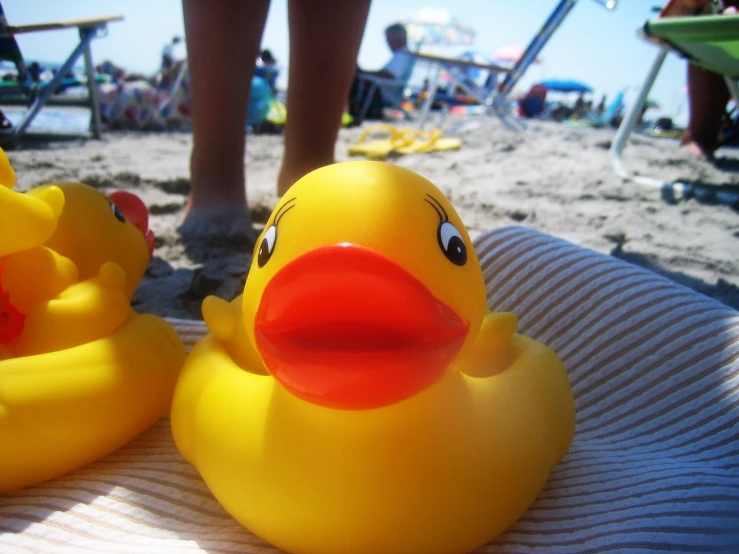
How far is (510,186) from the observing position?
2.35 meters

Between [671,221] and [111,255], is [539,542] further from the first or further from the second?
[671,221]

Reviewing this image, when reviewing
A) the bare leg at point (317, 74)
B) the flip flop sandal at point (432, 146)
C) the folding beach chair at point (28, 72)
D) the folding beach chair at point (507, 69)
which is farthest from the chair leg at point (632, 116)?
the folding beach chair at point (28, 72)

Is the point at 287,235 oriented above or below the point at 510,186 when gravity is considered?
above

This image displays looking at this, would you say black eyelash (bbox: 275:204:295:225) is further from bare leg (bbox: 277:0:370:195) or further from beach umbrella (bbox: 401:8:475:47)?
beach umbrella (bbox: 401:8:475:47)

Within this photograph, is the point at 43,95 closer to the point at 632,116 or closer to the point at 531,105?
the point at 632,116

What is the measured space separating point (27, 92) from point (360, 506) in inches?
147

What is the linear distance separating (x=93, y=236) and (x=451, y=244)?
573mm

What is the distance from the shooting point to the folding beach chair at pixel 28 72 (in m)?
2.99

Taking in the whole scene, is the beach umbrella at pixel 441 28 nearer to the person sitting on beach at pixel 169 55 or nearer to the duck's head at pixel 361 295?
the person sitting on beach at pixel 169 55

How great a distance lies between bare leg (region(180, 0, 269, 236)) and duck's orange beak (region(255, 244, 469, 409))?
3.65 ft

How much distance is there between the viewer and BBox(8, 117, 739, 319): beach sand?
1.41 m

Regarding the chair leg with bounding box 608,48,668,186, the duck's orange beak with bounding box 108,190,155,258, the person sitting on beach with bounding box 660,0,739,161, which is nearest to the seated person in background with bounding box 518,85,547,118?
the person sitting on beach with bounding box 660,0,739,161

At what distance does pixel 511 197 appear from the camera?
2.19 meters

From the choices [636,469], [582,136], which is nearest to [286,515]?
[636,469]
